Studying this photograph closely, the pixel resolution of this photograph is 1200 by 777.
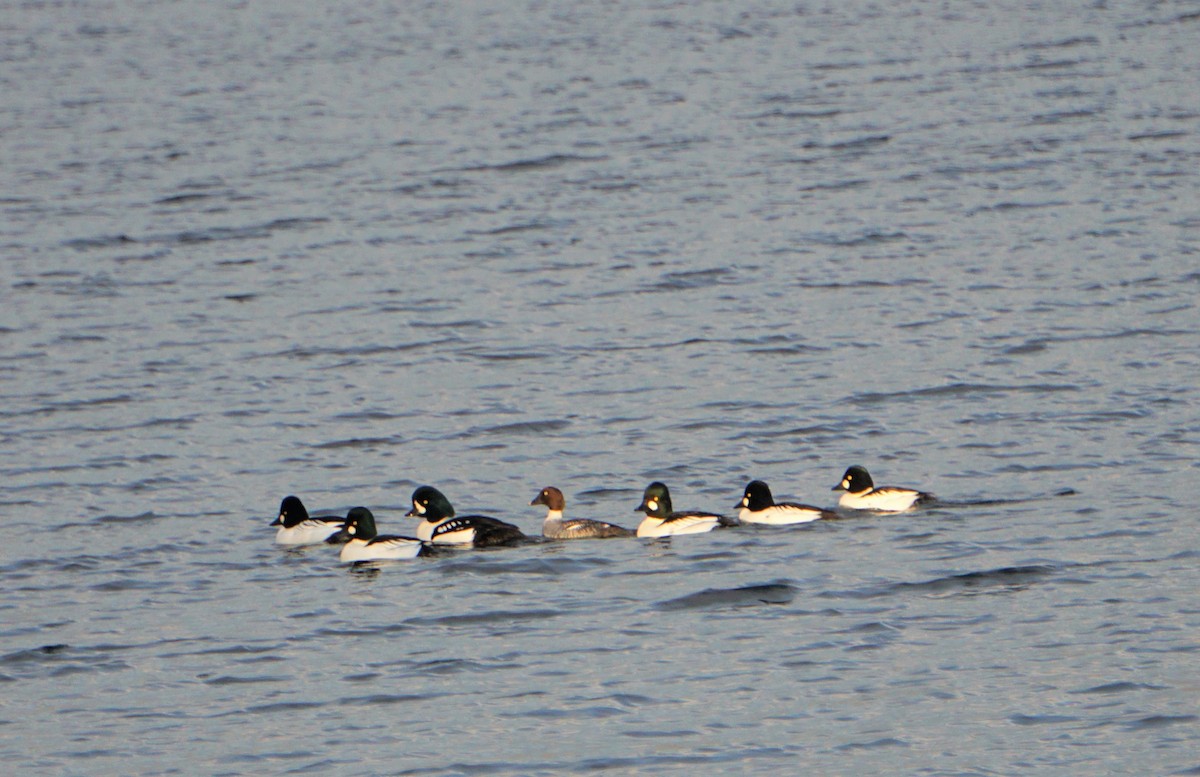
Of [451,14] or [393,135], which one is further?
[451,14]

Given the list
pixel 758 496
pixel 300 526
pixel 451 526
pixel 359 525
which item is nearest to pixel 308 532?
pixel 300 526

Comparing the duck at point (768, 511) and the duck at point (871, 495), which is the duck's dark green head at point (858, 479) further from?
the duck at point (768, 511)

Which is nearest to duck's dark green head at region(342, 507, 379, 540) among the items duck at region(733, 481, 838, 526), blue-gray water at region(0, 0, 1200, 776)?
blue-gray water at region(0, 0, 1200, 776)

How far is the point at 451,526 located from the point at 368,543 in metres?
0.85

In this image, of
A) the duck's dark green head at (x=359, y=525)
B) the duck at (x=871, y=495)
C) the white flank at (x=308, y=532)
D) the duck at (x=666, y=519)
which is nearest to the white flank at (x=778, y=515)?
the duck at (x=666, y=519)

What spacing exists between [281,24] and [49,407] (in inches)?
1489

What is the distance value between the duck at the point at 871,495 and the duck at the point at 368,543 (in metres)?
4.06

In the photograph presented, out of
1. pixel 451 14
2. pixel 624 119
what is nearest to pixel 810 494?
pixel 624 119

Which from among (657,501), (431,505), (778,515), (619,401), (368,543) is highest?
(619,401)

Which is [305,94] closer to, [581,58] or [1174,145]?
[581,58]

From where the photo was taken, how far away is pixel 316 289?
30469 millimetres

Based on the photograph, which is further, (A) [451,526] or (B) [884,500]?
(B) [884,500]

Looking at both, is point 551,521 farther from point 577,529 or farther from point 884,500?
point 884,500

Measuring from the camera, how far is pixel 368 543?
728 inches
